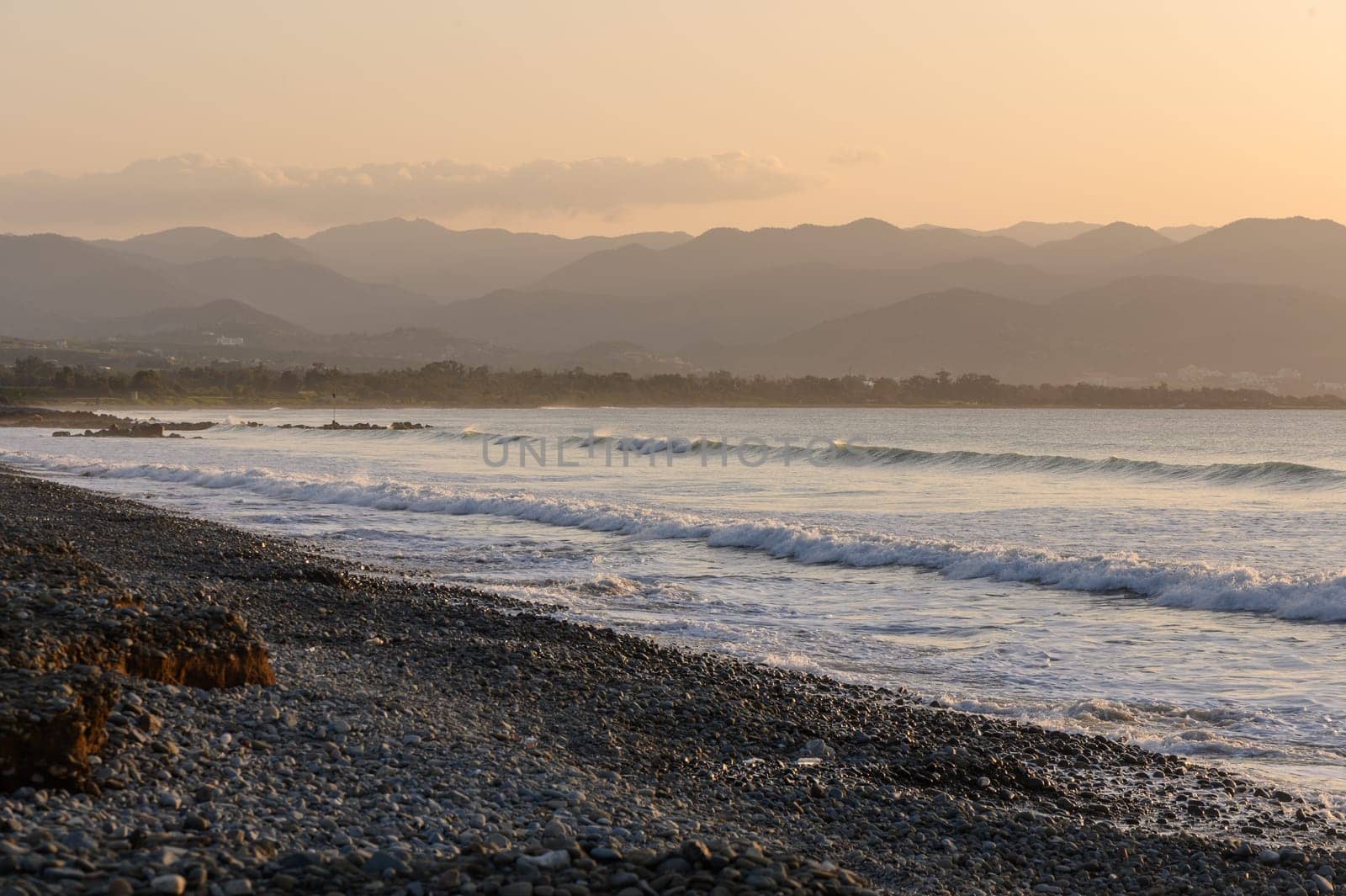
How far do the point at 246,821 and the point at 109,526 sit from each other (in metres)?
20.5

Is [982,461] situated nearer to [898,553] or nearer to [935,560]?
[898,553]

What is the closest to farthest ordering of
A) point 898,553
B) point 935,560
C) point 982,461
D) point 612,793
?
point 612,793 < point 935,560 < point 898,553 < point 982,461

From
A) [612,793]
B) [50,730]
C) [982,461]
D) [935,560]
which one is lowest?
[935,560]

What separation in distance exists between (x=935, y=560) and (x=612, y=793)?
1554 cm

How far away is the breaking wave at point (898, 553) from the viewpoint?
18.1 metres

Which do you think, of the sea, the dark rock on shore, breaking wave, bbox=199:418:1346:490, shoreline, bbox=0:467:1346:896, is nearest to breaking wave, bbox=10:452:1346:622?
the sea

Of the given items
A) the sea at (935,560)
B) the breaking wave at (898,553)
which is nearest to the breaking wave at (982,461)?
the sea at (935,560)

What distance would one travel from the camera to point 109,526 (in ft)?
81.1

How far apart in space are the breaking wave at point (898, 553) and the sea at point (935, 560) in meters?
0.07

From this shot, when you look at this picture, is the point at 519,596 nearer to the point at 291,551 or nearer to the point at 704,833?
the point at 291,551

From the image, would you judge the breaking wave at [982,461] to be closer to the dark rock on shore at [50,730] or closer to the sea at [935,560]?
the sea at [935,560]

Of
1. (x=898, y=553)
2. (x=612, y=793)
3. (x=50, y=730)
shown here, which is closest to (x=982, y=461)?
(x=898, y=553)

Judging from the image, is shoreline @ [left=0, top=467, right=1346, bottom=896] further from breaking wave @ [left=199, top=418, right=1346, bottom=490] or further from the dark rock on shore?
breaking wave @ [left=199, top=418, right=1346, bottom=490]

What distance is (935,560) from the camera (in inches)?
886
